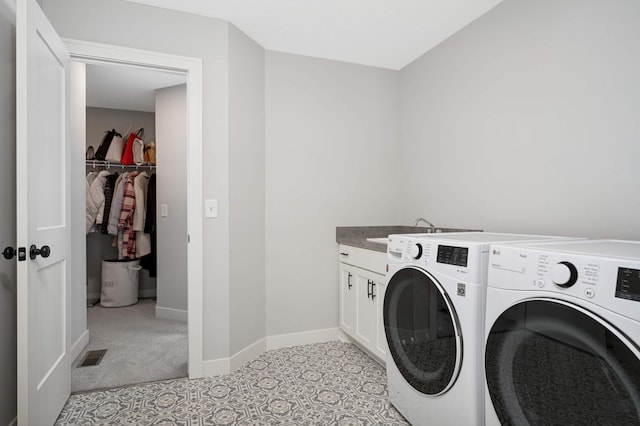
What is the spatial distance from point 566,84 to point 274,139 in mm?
1943

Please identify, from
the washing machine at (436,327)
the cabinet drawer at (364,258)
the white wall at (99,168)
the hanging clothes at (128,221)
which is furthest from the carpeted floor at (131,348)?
the washing machine at (436,327)

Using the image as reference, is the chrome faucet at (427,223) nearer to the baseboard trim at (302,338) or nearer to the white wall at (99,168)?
the baseboard trim at (302,338)

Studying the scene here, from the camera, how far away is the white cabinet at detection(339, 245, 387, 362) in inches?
93.0

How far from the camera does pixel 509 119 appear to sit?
2160mm

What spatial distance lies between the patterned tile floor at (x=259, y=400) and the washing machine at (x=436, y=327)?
10.4 inches

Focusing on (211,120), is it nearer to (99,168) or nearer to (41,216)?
(41,216)

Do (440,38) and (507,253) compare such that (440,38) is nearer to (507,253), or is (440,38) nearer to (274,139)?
(274,139)

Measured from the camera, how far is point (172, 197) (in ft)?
12.3

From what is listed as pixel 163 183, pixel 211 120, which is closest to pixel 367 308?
pixel 211 120

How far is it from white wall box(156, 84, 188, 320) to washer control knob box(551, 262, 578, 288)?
10.9 ft

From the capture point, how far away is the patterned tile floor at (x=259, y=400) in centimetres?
187

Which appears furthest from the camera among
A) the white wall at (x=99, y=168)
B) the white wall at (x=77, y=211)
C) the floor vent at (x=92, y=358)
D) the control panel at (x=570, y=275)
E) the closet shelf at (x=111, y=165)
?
the white wall at (x=99, y=168)

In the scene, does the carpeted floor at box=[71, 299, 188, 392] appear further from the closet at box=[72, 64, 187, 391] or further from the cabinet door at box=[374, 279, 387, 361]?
the cabinet door at box=[374, 279, 387, 361]

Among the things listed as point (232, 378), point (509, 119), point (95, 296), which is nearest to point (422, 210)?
point (509, 119)
